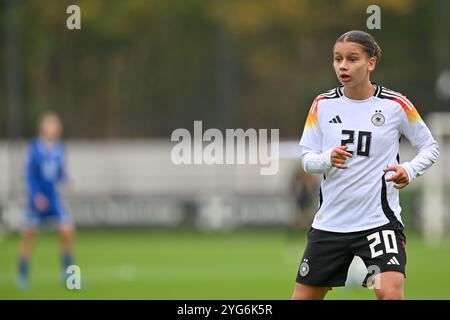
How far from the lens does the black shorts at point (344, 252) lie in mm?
6699

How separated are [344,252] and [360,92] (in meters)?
1.08

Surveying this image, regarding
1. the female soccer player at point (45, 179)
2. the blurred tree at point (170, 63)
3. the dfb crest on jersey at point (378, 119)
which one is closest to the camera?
the dfb crest on jersey at point (378, 119)

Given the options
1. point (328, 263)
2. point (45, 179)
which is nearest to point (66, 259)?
point (45, 179)

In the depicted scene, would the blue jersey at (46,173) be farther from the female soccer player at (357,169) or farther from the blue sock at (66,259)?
the female soccer player at (357,169)

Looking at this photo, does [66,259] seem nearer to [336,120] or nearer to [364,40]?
[336,120]

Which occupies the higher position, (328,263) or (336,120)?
(336,120)

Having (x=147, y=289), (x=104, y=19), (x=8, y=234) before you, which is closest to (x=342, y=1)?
(x=104, y=19)

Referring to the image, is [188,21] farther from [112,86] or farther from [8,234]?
[8,234]

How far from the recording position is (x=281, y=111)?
24.9 meters
